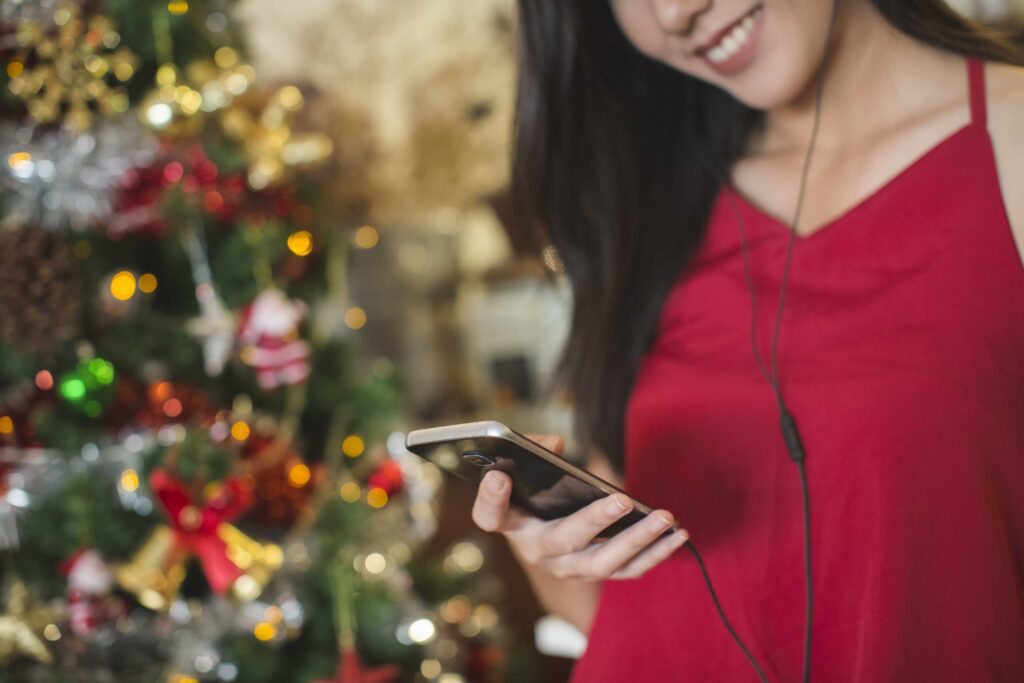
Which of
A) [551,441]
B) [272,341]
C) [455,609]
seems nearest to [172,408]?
[272,341]

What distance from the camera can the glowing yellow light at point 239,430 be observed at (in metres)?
1.26

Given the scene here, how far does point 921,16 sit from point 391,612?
106 cm

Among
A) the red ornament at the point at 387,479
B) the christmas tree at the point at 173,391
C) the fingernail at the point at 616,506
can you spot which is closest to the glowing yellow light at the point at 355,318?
the christmas tree at the point at 173,391

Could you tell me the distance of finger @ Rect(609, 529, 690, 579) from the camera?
2.10ft

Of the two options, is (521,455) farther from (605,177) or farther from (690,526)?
(605,177)

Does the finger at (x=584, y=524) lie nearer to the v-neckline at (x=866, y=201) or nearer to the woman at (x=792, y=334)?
the woman at (x=792, y=334)

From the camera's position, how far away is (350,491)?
1430 millimetres

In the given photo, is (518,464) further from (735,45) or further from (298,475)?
(298,475)

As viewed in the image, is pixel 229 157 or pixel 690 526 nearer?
pixel 690 526

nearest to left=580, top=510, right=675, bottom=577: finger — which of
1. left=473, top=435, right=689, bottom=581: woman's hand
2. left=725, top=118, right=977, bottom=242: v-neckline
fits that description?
left=473, top=435, right=689, bottom=581: woman's hand

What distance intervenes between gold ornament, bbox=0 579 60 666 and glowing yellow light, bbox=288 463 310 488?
35cm

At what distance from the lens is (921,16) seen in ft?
2.59

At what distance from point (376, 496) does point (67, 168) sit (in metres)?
0.66

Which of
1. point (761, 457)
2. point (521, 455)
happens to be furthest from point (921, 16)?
point (521, 455)
